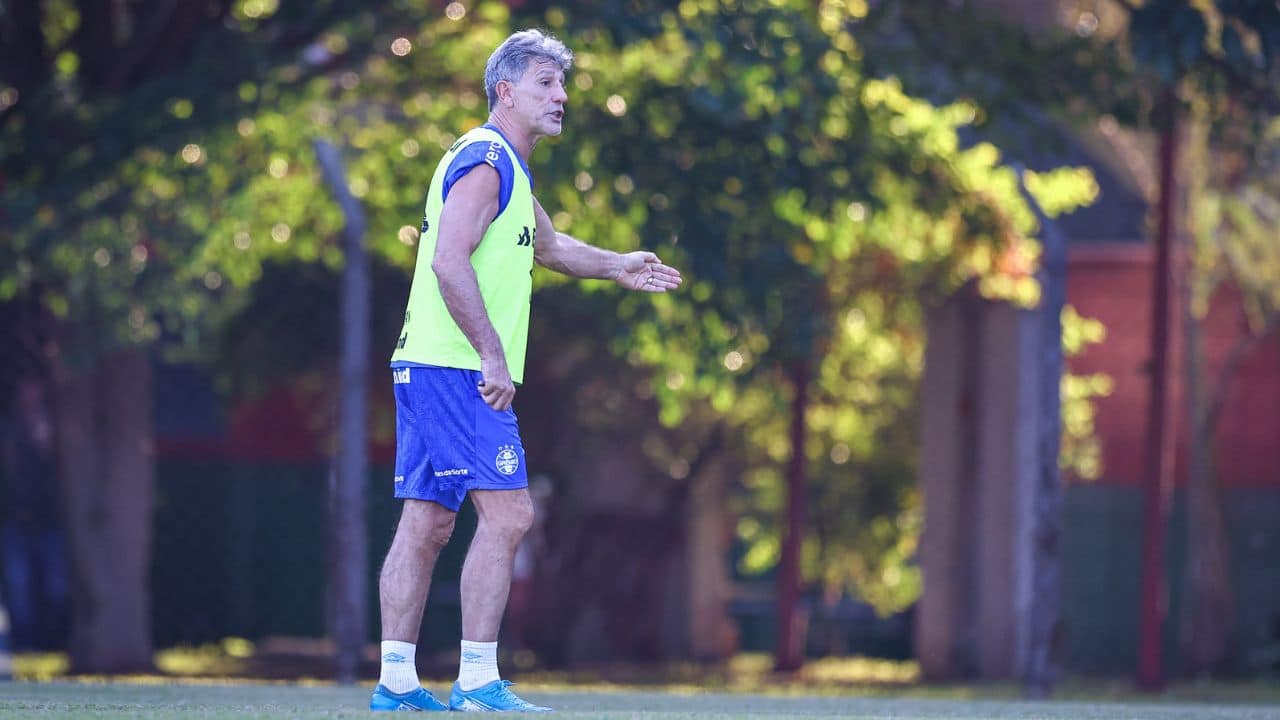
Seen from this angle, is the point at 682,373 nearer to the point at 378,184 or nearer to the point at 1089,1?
the point at 378,184

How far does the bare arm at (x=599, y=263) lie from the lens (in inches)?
243

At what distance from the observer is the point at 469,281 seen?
5.49 metres

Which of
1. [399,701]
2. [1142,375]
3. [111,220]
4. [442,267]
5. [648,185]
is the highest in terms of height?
[648,185]

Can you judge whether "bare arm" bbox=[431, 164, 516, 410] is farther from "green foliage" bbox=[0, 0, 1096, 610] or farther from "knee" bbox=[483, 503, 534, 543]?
"green foliage" bbox=[0, 0, 1096, 610]

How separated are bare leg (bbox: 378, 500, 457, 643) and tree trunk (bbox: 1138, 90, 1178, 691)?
9966mm

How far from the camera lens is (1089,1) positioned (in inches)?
731

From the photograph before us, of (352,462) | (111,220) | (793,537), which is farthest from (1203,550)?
(352,462)

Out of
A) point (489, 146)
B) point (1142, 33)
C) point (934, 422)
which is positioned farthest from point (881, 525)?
point (489, 146)

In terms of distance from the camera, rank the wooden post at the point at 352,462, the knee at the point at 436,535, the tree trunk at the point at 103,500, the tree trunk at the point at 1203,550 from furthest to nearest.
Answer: the tree trunk at the point at 1203,550 → the tree trunk at the point at 103,500 → the wooden post at the point at 352,462 → the knee at the point at 436,535

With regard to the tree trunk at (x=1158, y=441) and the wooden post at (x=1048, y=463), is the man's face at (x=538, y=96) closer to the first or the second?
the wooden post at (x=1048, y=463)

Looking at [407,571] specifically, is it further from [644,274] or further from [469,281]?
[644,274]

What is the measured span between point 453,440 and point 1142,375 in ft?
49.9

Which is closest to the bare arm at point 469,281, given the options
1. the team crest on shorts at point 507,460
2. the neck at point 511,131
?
the team crest on shorts at point 507,460

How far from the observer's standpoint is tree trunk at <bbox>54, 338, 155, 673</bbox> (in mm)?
17203
